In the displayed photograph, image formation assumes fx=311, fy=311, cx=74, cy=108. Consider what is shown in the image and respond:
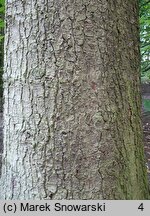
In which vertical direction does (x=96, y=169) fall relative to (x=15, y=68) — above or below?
below

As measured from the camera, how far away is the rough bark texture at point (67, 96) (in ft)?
4.80

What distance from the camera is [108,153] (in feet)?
4.98

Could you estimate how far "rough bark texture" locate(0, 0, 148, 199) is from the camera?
1462 mm

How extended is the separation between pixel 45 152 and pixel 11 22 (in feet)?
2.16

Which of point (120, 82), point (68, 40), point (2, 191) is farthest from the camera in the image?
point (2, 191)

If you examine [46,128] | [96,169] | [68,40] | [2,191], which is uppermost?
[68,40]

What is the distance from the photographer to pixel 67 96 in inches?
58.0

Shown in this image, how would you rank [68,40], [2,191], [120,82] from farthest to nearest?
1. [2,191]
2. [120,82]
3. [68,40]

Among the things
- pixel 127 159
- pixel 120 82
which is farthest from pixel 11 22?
pixel 127 159

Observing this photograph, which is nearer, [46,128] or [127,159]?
[46,128]

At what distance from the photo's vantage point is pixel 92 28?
1471 millimetres

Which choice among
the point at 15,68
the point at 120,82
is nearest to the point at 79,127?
the point at 120,82

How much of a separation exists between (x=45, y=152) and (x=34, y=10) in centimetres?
68

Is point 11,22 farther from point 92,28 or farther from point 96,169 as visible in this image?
point 96,169
